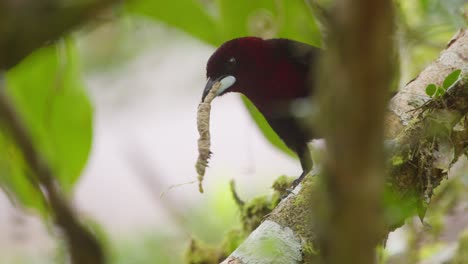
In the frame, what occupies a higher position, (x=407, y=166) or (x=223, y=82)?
(x=407, y=166)

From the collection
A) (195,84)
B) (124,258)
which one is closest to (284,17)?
(124,258)

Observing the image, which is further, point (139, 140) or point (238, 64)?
point (139, 140)

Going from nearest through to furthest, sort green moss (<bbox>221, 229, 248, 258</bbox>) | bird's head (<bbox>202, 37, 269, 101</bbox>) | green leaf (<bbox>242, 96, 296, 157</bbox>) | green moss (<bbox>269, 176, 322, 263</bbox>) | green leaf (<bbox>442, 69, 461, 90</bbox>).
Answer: green moss (<bbox>269, 176, 322, 263</bbox>), green leaf (<bbox>442, 69, 461, 90</bbox>), green moss (<bbox>221, 229, 248, 258</bbox>), bird's head (<bbox>202, 37, 269, 101</bbox>), green leaf (<bbox>242, 96, 296, 157</bbox>)

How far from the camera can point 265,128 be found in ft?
7.66

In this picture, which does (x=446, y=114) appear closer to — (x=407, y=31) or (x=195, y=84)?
(x=407, y=31)

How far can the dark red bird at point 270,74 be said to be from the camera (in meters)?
2.02

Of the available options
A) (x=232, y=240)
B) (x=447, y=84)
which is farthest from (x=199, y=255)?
(x=447, y=84)

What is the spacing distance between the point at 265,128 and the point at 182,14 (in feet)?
1.74

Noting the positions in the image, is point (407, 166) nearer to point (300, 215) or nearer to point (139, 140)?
point (300, 215)

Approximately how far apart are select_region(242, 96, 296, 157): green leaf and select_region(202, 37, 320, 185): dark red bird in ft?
0.37

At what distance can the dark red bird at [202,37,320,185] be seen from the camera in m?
2.02

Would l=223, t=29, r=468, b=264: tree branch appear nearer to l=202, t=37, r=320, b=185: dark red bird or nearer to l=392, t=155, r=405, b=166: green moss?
l=392, t=155, r=405, b=166: green moss

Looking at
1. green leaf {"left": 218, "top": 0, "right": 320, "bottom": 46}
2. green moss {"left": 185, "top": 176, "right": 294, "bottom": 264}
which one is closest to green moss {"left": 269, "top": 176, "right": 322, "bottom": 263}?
green moss {"left": 185, "top": 176, "right": 294, "bottom": 264}

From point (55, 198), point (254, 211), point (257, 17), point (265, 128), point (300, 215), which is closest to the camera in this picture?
point (55, 198)
